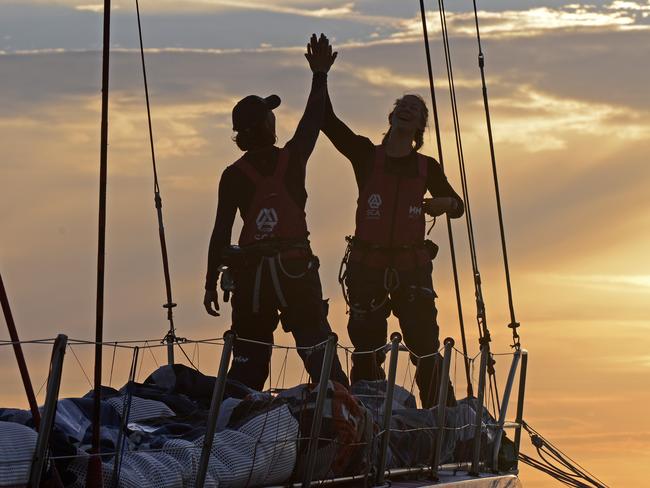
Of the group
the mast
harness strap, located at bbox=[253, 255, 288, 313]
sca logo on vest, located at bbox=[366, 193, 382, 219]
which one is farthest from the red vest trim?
the mast

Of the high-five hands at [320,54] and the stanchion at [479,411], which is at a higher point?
the high-five hands at [320,54]

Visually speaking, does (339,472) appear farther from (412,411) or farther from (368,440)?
(412,411)

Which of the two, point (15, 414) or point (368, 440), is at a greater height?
point (15, 414)

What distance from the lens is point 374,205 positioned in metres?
12.4

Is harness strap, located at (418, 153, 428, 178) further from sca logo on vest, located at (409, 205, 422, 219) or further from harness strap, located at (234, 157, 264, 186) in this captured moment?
harness strap, located at (234, 157, 264, 186)

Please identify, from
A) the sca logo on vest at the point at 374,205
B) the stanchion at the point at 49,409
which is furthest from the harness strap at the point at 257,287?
the stanchion at the point at 49,409

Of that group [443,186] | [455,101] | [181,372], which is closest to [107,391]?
[181,372]

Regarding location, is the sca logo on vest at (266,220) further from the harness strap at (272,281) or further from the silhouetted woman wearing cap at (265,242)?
the harness strap at (272,281)

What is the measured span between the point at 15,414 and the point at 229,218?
3.21m

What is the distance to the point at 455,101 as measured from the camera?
16.8m

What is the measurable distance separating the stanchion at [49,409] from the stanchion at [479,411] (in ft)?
18.3

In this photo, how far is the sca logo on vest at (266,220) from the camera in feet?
36.8

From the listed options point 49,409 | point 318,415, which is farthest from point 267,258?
point 49,409

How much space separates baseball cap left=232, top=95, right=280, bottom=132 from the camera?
11258 millimetres
